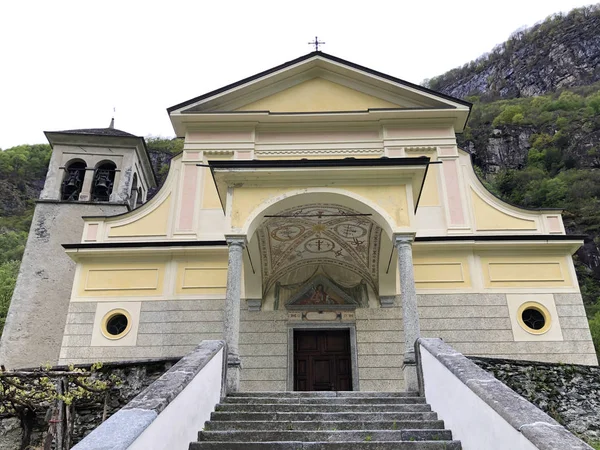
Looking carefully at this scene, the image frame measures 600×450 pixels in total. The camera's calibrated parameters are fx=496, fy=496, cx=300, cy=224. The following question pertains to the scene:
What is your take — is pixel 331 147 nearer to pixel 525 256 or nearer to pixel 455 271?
pixel 455 271

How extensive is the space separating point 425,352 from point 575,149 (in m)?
49.1

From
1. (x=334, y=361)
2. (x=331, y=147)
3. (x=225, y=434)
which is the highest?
(x=331, y=147)

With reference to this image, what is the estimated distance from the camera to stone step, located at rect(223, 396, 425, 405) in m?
6.05

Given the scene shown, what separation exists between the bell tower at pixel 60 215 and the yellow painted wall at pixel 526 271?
10173 mm

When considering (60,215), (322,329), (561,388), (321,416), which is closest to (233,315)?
(321,416)

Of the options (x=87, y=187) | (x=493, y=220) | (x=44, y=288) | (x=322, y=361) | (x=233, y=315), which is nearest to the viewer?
(x=233, y=315)

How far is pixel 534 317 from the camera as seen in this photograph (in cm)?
1074

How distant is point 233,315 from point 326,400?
1973 mm

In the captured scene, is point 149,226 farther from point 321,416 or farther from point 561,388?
point 561,388

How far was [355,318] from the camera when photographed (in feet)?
35.7

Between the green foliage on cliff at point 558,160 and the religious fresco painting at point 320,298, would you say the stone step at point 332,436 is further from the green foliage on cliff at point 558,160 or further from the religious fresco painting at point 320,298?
the green foliage on cliff at point 558,160

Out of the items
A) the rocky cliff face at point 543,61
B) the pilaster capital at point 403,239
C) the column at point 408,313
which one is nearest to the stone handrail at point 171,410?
the column at point 408,313

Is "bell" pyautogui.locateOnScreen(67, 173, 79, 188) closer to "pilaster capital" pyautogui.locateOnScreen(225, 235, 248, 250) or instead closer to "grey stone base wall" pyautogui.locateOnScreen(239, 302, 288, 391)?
"grey stone base wall" pyautogui.locateOnScreen(239, 302, 288, 391)

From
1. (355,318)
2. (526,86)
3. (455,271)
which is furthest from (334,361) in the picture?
(526,86)
